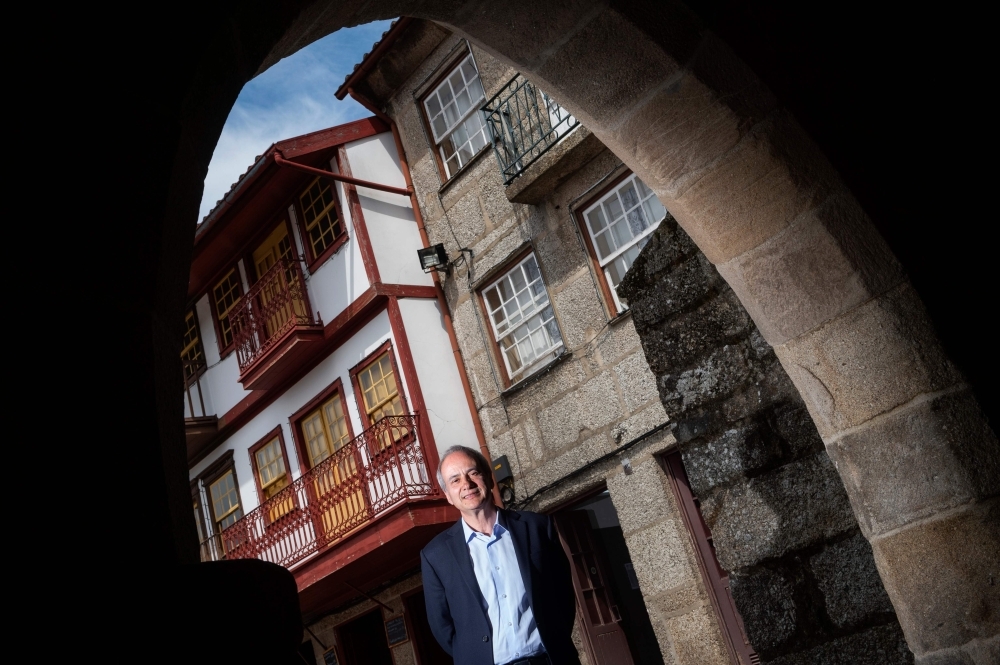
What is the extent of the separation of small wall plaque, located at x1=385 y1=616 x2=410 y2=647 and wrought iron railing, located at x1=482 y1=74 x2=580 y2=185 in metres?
6.43

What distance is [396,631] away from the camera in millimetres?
13195

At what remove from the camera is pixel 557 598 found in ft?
9.78

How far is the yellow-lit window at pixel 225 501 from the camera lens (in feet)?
52.3

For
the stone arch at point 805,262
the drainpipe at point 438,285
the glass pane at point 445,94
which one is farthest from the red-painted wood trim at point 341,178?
the stone arch at point 805,262

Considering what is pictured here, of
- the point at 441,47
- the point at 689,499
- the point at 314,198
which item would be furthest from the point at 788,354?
the point at 314,198

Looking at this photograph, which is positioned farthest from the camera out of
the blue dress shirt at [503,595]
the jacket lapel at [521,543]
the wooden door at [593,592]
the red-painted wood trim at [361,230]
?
the red-painted wood trim at [361,230]

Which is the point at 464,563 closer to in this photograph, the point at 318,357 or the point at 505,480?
the point at 505,480

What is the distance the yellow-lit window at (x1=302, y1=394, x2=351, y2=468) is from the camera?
44.3 feet

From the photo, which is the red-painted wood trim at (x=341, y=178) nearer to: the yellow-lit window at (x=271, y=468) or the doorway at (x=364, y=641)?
the yellow-lit window at (x=271, y=468)

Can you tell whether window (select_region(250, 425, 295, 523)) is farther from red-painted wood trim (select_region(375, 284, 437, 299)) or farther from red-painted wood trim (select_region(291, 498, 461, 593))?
red-painted wood trim (select_region(375, 284, 437, 299))

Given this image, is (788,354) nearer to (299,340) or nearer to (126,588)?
(126,588)

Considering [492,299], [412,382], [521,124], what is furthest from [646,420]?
[521,124]

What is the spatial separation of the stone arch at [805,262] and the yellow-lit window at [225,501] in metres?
14.6

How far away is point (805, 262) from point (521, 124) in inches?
358
